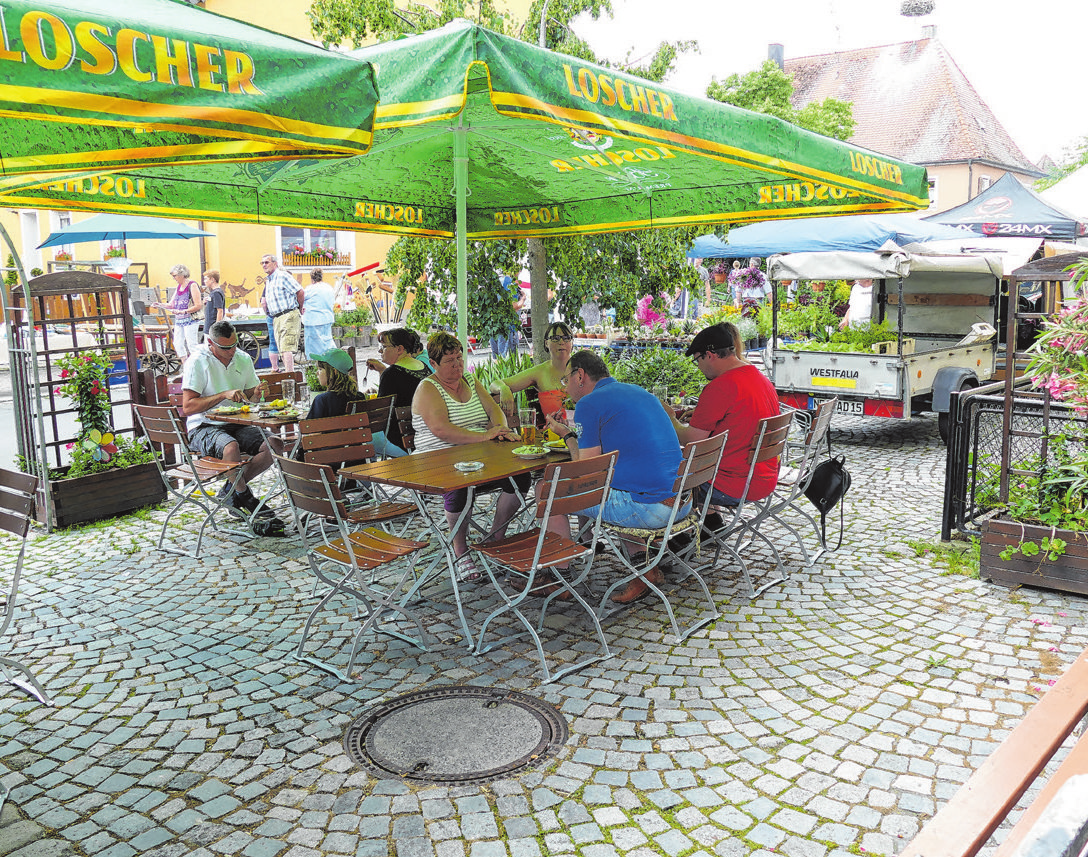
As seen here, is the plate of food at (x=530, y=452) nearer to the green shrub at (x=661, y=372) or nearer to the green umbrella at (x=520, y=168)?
the green umbrella at (x=520, y=168)

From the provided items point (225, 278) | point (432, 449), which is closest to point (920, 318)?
point (432, 449)

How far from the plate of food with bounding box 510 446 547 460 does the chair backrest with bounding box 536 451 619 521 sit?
702mm

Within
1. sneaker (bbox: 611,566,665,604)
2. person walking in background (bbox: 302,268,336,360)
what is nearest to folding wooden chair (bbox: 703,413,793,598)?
sneaker (bbox: 611,566,665,604)

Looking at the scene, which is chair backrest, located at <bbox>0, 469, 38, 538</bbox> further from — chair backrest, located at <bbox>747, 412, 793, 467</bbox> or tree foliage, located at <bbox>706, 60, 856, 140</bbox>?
tree foliage, located at <bbox>706, 60, 856, 140</bbox>

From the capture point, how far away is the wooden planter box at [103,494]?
680 cm

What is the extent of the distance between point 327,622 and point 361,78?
305cm

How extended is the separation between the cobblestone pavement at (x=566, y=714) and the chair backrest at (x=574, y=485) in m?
0.83

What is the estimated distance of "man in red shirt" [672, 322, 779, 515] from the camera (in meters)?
5.45

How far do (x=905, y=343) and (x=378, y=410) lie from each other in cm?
748

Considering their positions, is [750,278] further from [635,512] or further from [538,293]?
[635,512]

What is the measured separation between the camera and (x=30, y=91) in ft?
7.60

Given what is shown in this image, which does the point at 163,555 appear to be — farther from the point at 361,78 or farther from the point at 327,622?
the point at 361,78

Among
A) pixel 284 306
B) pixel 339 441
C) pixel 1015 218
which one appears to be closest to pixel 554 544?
pixel 339 441

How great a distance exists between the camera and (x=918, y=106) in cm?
4325
